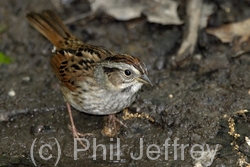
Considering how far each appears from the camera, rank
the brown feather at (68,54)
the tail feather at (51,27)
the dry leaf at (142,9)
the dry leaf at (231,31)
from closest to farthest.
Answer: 1. the brown feather at (68,54)
2. the tail feather at (51,27)
3. the dry leaf at (231,31)
4. the dry leaf at (142,9)

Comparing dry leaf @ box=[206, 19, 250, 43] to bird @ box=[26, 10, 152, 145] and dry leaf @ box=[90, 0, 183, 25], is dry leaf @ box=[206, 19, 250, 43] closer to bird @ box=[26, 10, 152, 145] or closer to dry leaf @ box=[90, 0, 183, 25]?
dry leaf @ box=[90, 0, 183, 25]

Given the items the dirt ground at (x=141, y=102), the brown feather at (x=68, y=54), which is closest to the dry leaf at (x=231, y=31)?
the dirt ground at (x=141, y=102)

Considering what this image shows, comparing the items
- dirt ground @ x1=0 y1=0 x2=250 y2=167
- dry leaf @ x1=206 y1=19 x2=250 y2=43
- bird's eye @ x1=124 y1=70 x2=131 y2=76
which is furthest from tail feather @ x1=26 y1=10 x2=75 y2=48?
dry leaf @ x1=206 y1=19 x2=250 y2=43

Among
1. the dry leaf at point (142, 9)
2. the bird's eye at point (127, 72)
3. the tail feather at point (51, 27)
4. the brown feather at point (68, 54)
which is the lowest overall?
the bird's eye at point (127, 72)

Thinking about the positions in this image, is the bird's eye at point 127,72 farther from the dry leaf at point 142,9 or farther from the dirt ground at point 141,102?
the dry leaf at point 142,9

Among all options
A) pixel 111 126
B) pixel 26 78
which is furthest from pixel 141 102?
pixel 26 78
